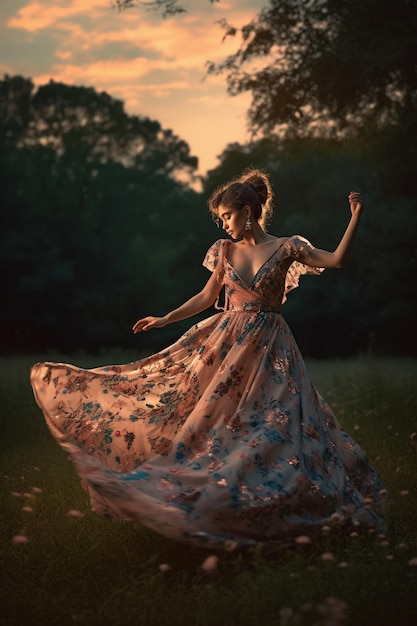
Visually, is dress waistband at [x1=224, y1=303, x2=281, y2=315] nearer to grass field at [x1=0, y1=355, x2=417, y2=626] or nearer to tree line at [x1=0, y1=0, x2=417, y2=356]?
grass field at [x1=0, y1=355, x2=417, y2=626]

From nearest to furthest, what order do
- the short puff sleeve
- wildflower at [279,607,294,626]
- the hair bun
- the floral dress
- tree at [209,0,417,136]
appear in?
wildflower at [279,607,294,626] → the floral dress → the short puff sleeve → the hair bun → tree at [209,0,417,136]

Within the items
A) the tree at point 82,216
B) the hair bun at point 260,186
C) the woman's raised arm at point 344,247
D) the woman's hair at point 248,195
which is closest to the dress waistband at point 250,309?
the woman's raised arm at point 344,247

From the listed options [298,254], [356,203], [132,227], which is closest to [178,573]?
[298,254]

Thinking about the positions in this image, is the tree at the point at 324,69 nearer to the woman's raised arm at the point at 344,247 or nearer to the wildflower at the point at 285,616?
the woman's raised arm at the point at 344,247

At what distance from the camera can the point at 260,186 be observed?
17.8 feet

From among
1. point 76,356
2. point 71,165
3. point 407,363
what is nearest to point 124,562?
point 407,363

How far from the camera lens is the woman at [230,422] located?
4.36 m

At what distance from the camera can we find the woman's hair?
525 centimetres

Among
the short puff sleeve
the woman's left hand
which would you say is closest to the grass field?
the short puff sleeve

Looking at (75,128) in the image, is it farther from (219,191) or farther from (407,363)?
(219,191)

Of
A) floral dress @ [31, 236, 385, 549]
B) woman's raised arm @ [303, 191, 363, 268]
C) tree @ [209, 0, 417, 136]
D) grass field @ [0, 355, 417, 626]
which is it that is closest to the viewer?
grass field @ [0, 355, 417, 626]

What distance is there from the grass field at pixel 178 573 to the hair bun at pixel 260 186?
195cm

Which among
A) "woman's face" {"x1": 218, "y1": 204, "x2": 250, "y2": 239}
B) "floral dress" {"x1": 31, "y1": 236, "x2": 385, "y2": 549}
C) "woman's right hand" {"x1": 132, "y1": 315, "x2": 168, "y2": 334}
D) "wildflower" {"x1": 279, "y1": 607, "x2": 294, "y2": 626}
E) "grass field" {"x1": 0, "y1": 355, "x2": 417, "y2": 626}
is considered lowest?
"grass field" {"x1": 0, "y1": 355, "x2": 417, "y2": 626}

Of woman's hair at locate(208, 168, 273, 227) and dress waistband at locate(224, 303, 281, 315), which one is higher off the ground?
woman's hair at locate(208, 168, 273, 227)
